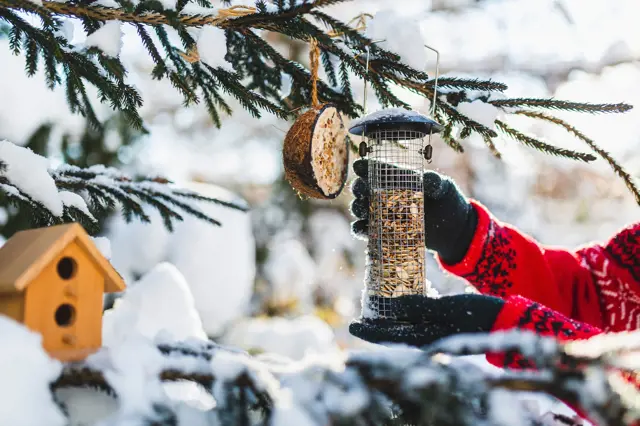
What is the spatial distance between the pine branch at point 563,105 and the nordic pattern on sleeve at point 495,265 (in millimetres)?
532

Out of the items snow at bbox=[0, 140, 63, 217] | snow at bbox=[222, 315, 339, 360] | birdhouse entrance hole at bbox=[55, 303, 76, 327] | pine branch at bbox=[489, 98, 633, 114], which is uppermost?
pine branch at bbox=[489, 98, 633, 114]

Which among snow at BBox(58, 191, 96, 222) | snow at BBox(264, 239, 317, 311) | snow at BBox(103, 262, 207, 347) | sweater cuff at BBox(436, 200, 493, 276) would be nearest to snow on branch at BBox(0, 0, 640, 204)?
snow at BBox(58, 191, 96, 222)

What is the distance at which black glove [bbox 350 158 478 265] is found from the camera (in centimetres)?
151

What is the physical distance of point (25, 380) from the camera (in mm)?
633

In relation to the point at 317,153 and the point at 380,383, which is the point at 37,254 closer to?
the point at 380,383

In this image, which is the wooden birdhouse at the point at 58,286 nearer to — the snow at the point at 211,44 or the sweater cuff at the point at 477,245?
the snow at the point at 211,44

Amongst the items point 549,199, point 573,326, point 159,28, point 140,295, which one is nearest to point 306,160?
point 159,28

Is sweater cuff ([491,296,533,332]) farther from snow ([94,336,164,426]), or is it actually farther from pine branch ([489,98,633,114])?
snow ([94,336,164,426])

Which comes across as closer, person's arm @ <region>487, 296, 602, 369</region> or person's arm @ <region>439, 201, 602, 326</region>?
person's arm @ <region>487, 296, 602, 369</region>

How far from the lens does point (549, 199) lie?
10570 millimetres

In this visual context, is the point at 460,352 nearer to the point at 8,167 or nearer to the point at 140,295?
the point at 8,167

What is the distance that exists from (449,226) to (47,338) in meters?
1.14

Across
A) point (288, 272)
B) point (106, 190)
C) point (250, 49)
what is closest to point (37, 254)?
point (106, 190)

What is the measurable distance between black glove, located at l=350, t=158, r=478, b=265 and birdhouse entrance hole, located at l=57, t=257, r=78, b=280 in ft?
2.64
